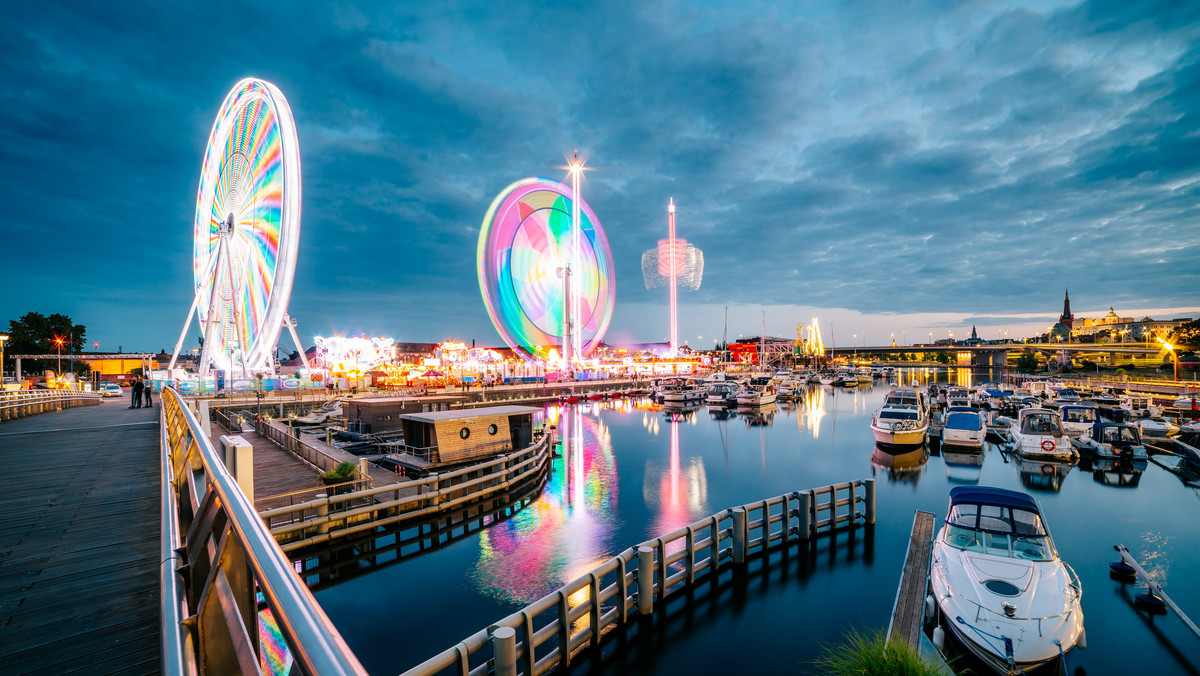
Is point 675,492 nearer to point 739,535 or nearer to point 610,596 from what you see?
point 739,535

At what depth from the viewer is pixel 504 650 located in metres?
7.94

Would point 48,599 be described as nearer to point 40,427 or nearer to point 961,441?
point 40,427

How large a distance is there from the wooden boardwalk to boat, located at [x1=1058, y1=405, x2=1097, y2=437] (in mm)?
43771

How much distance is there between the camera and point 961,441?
104 ft

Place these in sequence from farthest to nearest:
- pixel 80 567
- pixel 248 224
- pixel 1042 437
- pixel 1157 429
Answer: pixel 248 224
pixel 1157 429
pixel 1042 437
pixel 80 567

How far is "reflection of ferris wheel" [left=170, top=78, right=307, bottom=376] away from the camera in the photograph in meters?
31.4

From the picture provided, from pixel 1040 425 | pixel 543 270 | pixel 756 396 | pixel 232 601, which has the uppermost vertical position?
pixel 543 270

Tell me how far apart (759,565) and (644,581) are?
4778 mm

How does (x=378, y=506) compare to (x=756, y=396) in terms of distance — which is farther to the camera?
(x=756, y=396)

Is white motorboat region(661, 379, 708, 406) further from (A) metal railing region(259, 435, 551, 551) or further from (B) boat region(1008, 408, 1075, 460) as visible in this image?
(A) metal railing region(259, 435, 551, 551)

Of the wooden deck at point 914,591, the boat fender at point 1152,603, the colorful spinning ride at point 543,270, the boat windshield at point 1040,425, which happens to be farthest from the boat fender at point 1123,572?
the colorful spinning ride at point 543,270

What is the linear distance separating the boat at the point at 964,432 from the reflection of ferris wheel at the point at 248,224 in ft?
129

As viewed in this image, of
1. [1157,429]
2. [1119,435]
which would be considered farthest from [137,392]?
[1157,429]

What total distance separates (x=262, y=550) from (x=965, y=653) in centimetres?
1122
